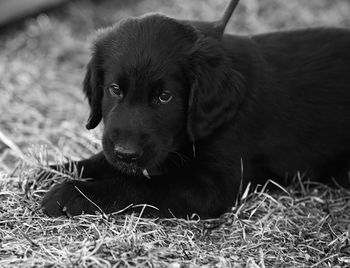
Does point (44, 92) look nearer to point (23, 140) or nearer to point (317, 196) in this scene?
point (23, 140)

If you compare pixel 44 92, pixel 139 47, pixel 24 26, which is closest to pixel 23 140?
pixel 44 92

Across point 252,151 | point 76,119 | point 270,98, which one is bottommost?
point 76,119

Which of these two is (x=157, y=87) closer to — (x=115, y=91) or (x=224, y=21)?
(x=115, y=91)

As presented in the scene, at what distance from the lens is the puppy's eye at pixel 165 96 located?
3.96 metres

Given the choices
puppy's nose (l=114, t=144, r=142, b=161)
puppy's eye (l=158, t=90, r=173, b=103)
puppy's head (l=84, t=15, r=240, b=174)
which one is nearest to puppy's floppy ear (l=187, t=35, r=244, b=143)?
puppy's head (l=84, t=15, r=240, b=174)

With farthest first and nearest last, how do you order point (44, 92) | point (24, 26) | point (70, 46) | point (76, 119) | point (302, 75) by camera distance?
point (24, 26), point (70, 46), point (44, 92), point (76, 119), point (302, 75)

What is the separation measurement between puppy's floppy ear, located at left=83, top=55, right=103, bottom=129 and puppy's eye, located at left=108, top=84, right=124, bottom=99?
233mm

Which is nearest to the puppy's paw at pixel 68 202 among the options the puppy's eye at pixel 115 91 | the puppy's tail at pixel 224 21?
the puppy's eye at pixel 115 91

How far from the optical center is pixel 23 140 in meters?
5.48

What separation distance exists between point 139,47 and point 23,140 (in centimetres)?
188

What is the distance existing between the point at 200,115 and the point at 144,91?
40 cm

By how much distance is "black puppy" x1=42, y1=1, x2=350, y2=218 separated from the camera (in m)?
3.93

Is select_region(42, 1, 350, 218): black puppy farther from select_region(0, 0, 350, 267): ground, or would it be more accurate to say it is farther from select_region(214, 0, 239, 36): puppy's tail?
select_region(0, 0, 350, 267): ground

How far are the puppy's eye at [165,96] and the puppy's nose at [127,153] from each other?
36 cm
